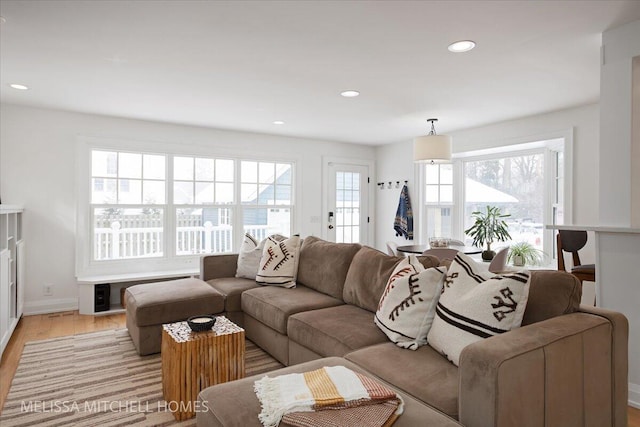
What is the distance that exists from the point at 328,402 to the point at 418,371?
21.9 inches

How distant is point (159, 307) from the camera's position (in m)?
3.20

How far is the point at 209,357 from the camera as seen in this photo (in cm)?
235

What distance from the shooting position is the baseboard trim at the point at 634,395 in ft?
7.97

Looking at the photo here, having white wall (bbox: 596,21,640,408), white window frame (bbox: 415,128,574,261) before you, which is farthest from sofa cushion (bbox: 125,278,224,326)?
A: white window frame (bbox: 415,128,574,261)

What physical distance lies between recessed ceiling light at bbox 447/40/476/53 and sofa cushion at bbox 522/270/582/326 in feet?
5.44

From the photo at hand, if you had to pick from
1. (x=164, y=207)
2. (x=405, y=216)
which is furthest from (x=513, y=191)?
(x=164, y=207)

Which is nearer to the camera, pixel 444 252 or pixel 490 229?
pixel 444 252

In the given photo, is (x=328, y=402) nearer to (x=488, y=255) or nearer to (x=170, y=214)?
(x=488, y=255)

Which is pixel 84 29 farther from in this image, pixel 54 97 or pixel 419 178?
pixel 419 178

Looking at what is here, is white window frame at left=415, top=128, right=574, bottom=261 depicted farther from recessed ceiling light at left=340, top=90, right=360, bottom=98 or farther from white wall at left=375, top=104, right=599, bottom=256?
recessed ceiling light at left=340, top=90, right=360, bottom=98

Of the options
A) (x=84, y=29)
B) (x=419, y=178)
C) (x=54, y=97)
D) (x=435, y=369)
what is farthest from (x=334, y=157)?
(x=435, y=369)

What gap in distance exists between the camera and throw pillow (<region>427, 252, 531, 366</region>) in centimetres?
172

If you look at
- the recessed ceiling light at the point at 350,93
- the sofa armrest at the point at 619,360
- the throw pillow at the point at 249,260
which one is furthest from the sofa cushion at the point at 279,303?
the recessed ceiling light at the point at 350,93

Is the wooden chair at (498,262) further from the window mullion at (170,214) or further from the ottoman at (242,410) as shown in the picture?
the window mullion at (170,214)
